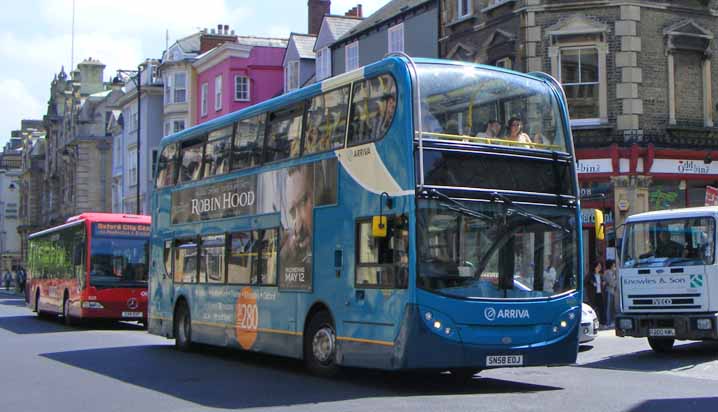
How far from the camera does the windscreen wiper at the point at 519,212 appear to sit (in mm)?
12891

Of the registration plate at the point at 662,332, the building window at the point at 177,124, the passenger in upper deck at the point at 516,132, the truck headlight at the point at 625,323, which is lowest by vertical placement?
the registration plate at the point at 662,332

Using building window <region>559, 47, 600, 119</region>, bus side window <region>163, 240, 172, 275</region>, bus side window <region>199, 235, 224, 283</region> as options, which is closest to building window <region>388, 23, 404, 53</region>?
building window <region>559, 47, 600, 119</region>

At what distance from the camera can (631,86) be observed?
28.4 m

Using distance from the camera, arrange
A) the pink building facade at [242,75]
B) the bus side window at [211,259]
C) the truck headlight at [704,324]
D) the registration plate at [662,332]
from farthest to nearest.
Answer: the pink building facade at [242,75], the registration plate at [662,332], the bus side window at [211,259], the truck headlight at [704,324]

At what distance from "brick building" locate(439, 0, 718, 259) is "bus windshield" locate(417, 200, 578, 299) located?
1558 centimetres

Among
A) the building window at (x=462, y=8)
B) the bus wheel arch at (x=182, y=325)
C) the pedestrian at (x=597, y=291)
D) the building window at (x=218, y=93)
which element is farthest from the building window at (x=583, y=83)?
the building window at (x=218, y=93)

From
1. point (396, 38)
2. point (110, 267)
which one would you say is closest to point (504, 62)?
point (396, 38)

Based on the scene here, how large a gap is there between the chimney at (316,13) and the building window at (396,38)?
14.3m

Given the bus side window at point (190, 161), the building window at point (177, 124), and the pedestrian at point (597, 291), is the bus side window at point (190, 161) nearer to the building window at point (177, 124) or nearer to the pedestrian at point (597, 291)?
the pedestrian at point (597, 291)

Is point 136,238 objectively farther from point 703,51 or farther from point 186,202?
point 703,51

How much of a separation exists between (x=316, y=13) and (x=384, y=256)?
3975 centimetres

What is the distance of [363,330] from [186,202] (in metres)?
7.65

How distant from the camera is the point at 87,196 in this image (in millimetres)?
80438

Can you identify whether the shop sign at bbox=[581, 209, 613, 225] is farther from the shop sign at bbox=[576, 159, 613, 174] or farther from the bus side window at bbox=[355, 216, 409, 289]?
the bus side window at bbox=[355, 216, 409, 289]
